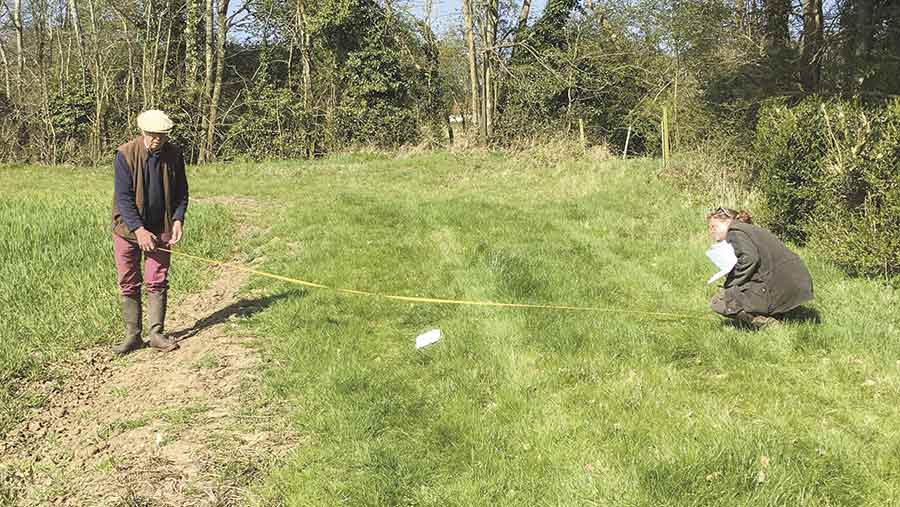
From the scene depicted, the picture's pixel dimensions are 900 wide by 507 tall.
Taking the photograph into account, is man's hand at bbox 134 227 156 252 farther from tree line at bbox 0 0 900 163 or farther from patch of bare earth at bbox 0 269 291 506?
tree line at bbox 0 0 900 163

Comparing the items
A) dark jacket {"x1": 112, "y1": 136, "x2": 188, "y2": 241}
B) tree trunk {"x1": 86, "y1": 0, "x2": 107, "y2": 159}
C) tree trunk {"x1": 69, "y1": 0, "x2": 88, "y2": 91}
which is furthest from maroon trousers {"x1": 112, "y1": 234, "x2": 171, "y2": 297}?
tree trunk {"x1": 69, "y1": 0, "x2": 88, "y2": 91}

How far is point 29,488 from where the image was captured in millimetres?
3809

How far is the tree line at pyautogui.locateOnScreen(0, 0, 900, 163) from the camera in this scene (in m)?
27.5

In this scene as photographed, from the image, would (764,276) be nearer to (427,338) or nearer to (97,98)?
(427,338)

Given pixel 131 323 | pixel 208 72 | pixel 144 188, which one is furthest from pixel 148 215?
pixel 208 72

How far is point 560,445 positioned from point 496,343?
171cm

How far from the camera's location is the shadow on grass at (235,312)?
6.39 m

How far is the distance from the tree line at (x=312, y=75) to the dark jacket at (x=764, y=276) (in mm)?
20874

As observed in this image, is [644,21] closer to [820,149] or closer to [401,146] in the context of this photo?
[401,146]

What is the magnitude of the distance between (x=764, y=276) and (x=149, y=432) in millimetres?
4772

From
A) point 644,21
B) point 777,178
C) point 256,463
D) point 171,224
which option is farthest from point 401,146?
point 256,463

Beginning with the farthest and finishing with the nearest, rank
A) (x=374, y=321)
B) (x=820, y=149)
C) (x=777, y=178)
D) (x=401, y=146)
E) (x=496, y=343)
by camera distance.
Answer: (x=401, y=146)
(x=777, y=178)
(x=820, y=149)
(x=374, y=321)
(x=496, y=343)

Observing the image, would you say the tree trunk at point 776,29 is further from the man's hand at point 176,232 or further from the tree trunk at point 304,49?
the tree trunk at point 304,49

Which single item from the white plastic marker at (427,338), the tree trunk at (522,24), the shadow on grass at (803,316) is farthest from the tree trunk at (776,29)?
the tree trunk at (522,24)
